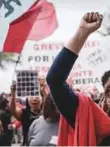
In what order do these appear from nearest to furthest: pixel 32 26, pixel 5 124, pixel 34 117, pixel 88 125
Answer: pixel 88 125 → pixel 32 26 → pixel 34 117 → pixel 5 124

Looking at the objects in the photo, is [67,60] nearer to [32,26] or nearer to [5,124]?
[32,26]

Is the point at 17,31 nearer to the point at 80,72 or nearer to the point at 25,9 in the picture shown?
the point at 25,9

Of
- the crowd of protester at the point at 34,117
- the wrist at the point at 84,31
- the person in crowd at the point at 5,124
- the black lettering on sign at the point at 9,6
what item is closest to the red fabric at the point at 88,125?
the wrist at the point at 84,31

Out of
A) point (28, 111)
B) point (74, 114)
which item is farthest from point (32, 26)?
point (74, 114)

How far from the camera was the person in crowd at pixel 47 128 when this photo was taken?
3.62 meters

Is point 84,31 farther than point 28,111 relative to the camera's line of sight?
No

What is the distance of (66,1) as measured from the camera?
4.70 meters

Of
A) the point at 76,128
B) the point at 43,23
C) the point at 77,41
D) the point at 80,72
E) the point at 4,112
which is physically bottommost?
the point at 4,112

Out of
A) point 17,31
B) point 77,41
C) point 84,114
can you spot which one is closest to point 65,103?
point 84,114

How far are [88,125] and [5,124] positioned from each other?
3693 mm

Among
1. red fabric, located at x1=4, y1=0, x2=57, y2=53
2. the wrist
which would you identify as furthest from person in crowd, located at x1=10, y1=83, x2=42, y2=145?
the wrist

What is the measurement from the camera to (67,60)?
1.63 meters

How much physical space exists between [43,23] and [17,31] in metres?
0.63

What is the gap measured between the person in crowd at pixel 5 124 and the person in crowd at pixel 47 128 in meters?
1.26
